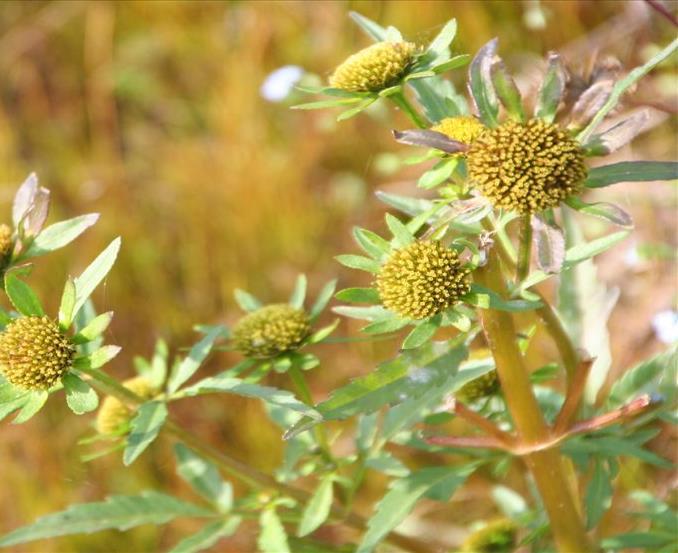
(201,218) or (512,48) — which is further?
(201,218)

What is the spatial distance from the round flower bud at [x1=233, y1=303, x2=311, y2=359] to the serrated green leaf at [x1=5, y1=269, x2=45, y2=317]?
0.36 m

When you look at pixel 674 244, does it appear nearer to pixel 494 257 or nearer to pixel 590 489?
pixel 590 489

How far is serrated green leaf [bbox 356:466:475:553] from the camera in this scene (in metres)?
1.43

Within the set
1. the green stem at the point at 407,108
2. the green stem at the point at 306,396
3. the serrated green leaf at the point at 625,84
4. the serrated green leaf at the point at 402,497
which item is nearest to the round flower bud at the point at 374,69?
the green stem at the point at 407,108

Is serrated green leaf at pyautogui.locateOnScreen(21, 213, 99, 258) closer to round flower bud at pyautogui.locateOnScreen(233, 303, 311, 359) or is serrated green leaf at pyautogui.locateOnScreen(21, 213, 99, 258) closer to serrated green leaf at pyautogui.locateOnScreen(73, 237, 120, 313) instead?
serrated green leaf at pyautogui.locateOnScreen(73, 237, 120, 313)

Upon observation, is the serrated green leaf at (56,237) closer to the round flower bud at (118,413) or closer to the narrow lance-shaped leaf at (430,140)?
the round flower bud at (118,413)

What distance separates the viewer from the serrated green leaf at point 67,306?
4.37 ft

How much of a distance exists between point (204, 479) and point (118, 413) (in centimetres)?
23

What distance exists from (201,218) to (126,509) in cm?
226

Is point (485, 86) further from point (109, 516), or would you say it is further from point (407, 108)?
point (109, 516)

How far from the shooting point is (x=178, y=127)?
14.6 ft

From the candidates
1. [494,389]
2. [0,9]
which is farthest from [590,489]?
[0,9]

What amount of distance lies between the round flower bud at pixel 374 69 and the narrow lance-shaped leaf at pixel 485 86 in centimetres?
12

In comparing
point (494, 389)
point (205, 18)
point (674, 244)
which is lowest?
point (494, 389)
